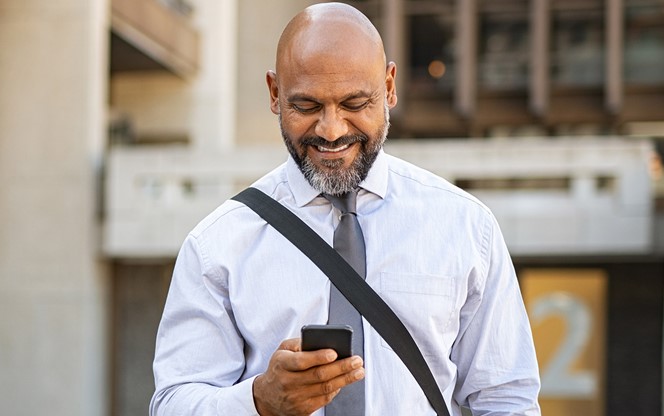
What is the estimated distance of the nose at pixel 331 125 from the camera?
7.71ft

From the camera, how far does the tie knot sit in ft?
8.38

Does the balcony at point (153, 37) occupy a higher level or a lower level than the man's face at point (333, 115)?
higher

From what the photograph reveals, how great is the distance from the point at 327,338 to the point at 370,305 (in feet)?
1.34

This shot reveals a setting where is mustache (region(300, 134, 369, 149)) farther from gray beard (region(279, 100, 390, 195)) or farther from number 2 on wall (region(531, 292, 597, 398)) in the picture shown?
number 2 on wall (region(531, 292, 597, 398))

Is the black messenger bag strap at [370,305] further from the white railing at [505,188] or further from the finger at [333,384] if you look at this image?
the white railing at [505,188]

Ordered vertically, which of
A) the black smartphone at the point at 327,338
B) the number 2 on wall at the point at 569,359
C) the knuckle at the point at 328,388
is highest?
the black smartphone at the point at 327,338

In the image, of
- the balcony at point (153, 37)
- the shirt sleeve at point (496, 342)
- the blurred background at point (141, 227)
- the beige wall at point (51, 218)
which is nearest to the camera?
the shirt sleeve at point (496, 342)

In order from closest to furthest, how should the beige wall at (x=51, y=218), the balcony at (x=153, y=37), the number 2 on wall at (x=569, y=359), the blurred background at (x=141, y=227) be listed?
1. the blurred background at (x=141, y=227)
2. the number 2 on wall at (x=569, y=359)
3. the beige wall at (x=51, y=218)
4. the balcony at (x=153, y=37)

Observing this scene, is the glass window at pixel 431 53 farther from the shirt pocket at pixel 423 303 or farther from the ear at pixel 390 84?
the shirt pocket at pixel 423 303

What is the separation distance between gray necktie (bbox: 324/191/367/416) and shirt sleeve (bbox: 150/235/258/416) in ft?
0.81

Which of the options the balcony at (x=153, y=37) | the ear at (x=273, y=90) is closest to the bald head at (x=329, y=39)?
the ear at (x=273, y=90)

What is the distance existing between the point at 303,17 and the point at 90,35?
41.0 feet

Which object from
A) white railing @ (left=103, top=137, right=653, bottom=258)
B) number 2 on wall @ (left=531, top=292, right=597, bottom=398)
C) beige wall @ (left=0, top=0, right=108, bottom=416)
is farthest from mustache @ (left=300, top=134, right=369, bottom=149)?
beige wall @ (left=0, top=0, right=108, bottom=416)

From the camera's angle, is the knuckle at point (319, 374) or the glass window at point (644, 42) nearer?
the knuckle at point (319, 374)
